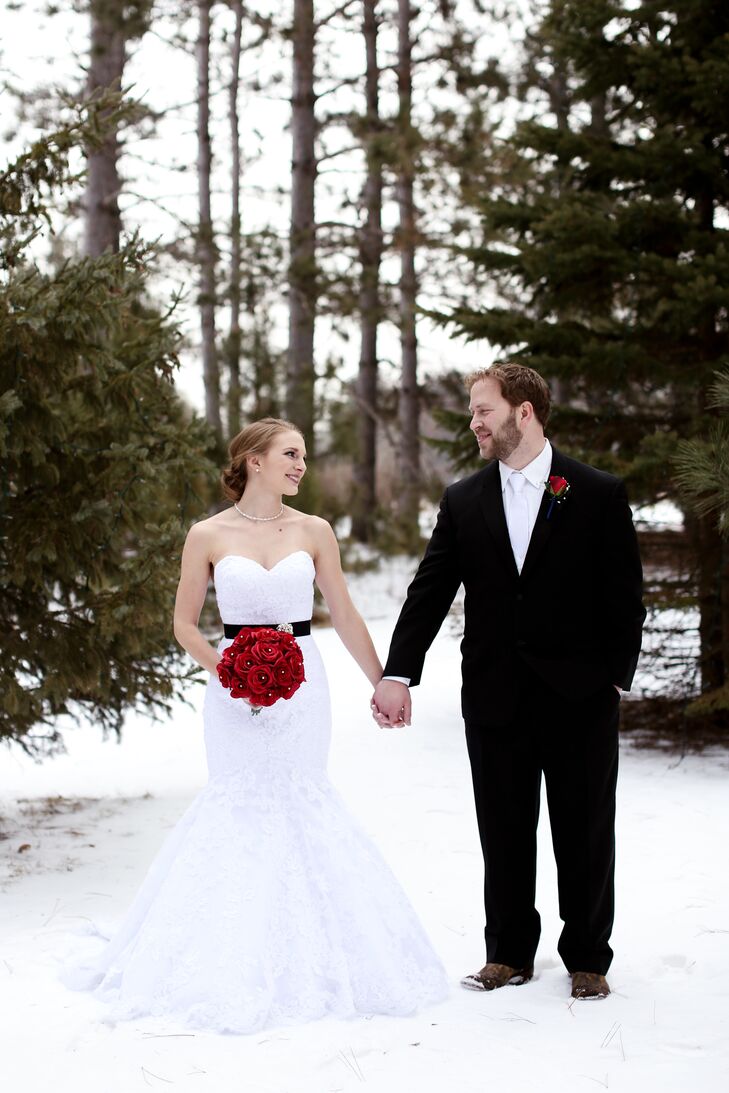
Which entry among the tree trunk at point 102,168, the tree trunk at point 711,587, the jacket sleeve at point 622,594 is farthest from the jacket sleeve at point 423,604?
the tree trunk at point 102,168

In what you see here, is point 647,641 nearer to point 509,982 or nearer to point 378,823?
point 378,823

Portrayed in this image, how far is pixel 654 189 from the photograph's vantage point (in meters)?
8.98

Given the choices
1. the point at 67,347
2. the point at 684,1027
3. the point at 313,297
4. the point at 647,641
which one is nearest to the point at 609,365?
the point at 647,641

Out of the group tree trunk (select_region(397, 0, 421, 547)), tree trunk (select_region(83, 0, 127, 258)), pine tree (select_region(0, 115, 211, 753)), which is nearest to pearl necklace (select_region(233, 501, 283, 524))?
pine tree (select_region(0, 115, 211, 753))

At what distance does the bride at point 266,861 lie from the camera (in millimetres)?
4246

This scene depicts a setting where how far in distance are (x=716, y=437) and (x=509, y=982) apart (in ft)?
8.32

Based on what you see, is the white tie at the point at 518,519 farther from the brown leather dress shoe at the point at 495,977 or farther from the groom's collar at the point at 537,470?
the brown leather dress shoe at the point at 495,977

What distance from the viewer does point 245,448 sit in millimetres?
4820

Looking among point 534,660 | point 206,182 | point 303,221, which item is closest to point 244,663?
point 534,660

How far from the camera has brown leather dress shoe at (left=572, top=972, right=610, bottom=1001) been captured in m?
4.30

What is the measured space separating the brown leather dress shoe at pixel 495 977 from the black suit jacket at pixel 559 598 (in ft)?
3.07

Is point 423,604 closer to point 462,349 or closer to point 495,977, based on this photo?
point 495,977

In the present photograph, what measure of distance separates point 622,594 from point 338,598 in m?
1.16

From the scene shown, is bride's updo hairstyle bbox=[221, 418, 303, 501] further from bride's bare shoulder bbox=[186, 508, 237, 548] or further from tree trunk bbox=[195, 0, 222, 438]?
tree trunk bbox=[195, 0, 222, 438]
